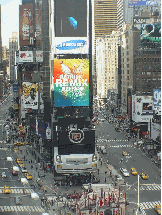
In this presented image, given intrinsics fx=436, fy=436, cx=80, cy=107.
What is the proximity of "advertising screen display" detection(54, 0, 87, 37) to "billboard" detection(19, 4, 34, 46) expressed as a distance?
4171cm

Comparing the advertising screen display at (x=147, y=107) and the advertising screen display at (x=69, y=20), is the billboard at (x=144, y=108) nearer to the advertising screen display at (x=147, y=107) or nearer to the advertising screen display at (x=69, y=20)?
the advertising screen display at (x=147, y=107)

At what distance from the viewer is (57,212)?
39.6m

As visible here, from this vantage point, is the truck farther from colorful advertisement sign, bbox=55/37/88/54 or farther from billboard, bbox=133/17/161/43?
billboard, bbox=133/17/161/43

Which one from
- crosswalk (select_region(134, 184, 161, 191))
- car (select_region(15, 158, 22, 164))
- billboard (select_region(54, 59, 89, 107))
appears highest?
billboard (select_region(54, 59, 89, 107))

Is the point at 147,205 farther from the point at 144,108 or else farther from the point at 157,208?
the point at 144,108

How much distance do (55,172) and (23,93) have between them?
48.7 m

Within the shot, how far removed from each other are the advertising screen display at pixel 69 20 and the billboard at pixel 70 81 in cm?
442

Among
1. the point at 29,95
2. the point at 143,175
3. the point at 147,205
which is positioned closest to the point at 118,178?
the point at 143,175

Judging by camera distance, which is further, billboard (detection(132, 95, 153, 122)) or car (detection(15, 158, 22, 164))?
billboard (detection(132, 95, 153, 122))

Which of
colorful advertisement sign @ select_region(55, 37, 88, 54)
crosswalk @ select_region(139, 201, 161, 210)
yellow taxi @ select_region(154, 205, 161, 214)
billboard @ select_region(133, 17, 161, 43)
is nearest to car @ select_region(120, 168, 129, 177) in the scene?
crosswalk @ select_region(139, 201, 161, 210)

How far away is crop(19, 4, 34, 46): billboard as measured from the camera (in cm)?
10069

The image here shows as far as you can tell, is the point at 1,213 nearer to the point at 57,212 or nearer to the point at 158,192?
the point at 57,212

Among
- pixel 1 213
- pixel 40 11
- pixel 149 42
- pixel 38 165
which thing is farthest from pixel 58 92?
pixel 149 42

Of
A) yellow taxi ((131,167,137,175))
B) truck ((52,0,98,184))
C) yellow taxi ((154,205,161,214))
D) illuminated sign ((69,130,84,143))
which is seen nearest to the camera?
yellow taxi ((154,205,161,214))
